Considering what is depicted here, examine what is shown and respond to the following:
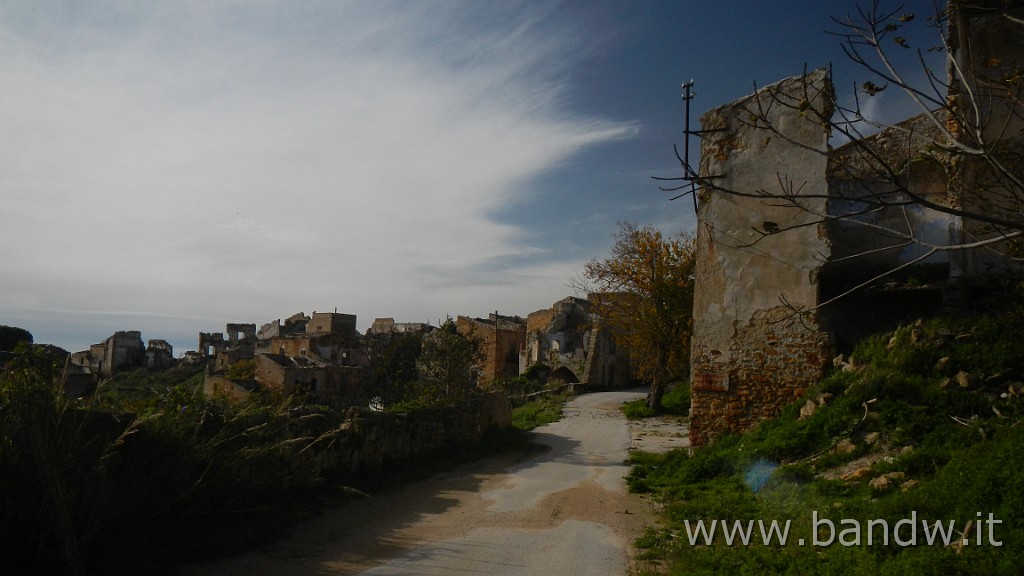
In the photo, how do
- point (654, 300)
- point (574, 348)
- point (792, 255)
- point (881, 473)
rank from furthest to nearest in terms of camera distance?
point (574, 348) < point (654, 300) < point (792, 255) < point (881, 473)

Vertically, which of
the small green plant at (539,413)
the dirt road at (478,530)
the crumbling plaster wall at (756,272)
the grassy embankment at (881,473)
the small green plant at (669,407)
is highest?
the crumbling plaster wall at (756,272)

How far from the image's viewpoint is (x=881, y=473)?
6859 millimetres

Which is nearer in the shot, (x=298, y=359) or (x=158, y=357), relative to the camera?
(x=298, y=359)

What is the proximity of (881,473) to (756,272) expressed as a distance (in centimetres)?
447

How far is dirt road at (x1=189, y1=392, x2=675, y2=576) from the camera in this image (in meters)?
6.25

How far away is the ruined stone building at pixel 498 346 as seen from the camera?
45.8 metres

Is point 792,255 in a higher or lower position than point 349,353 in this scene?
higher

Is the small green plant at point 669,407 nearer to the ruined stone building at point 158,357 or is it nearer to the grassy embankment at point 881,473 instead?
the grassy embankment at point 881,473

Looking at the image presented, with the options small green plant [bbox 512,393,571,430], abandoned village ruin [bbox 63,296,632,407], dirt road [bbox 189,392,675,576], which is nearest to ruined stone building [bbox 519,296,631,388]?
abandoned village ruin [bbox 63,296,632,407]

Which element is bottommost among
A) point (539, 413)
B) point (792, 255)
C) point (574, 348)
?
point (539, 413)

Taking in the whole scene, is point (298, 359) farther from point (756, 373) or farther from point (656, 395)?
point (756, 373)

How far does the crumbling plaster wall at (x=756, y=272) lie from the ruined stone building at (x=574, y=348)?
19136 millimetres
